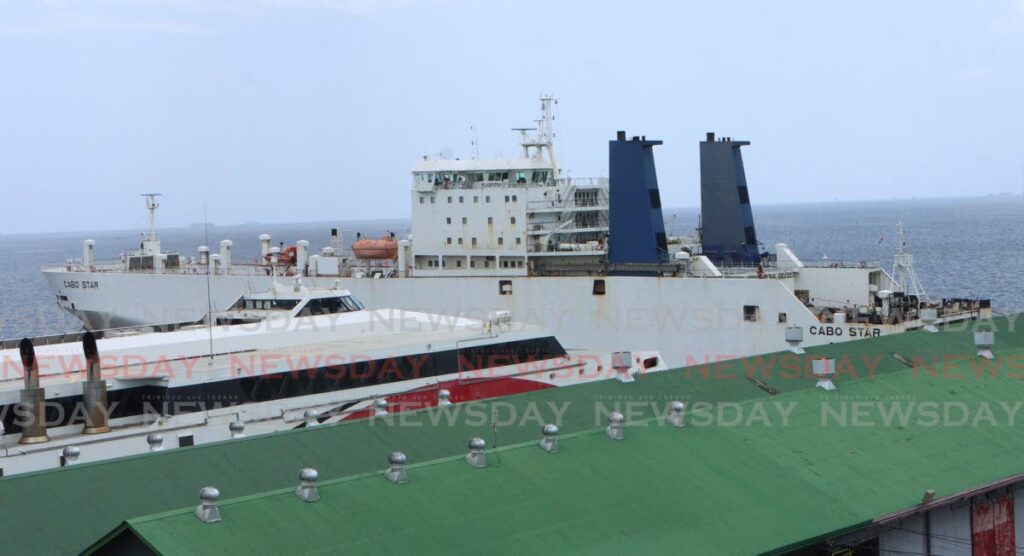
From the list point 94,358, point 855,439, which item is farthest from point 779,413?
point 94,358

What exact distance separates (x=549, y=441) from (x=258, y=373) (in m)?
13.7

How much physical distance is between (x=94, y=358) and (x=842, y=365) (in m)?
16.3

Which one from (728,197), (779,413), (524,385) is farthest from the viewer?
(728,197)

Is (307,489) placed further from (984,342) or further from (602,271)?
(602,271)

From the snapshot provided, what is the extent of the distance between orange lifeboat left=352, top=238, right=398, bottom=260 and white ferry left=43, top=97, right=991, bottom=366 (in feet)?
0.18

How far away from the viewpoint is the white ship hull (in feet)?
135

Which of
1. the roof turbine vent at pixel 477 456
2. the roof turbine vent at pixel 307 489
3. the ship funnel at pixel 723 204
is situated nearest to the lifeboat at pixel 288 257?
the ship funnel at pixel 723 204

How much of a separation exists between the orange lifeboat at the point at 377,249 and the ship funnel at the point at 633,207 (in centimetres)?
1000

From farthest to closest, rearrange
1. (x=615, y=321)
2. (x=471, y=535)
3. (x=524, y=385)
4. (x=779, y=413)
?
(x=615, y=321), (x=524, y=385), (x=779, y=413), (x=471, y=535)

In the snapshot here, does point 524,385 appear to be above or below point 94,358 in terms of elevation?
below

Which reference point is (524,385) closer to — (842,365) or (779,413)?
(842,365)

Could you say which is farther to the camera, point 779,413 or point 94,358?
point 94,358

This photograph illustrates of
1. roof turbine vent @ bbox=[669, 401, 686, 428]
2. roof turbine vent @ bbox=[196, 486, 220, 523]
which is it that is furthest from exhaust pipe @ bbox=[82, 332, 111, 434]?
roof turbine vent @ bbox=[669, 401, 686, 428]

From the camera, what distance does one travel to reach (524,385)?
35656 millimetres
